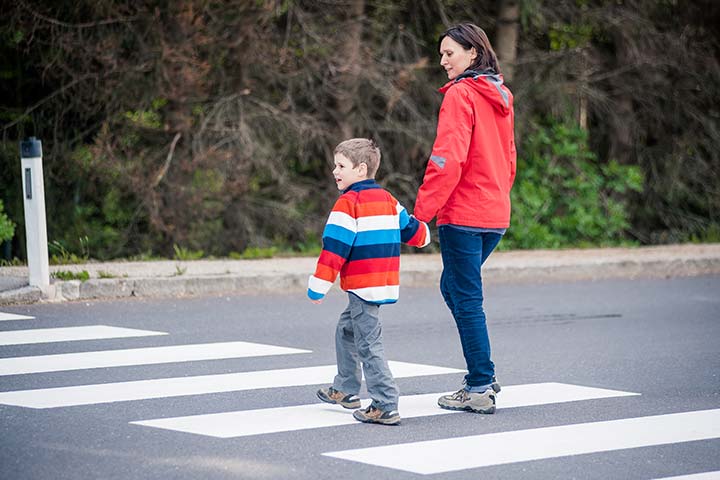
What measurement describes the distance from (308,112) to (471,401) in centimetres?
977

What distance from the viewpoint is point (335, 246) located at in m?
6.01

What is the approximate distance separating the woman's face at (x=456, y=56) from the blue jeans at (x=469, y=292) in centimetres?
90

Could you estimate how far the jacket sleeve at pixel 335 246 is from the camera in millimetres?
5988

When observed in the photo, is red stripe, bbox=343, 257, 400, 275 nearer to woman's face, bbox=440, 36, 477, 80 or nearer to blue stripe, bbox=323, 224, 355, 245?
blue stripe, bbox=323, 224, 355, 245

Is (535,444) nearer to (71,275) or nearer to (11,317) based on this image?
(11,317)

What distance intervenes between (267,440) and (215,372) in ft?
5.96

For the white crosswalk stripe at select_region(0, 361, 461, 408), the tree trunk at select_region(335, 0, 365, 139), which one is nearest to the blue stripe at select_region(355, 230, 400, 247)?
the white crosswalk stripe at select_region(0, 361, 461, 408)

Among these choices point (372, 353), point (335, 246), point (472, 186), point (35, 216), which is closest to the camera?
point (335, 246)

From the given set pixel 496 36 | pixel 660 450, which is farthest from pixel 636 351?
pixel 496 36

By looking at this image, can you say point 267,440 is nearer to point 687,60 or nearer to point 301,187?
point 301,187

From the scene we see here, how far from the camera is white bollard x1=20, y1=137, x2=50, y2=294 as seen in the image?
996 centimetres

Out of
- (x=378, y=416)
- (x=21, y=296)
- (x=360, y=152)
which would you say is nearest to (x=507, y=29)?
(x=21, y=296)

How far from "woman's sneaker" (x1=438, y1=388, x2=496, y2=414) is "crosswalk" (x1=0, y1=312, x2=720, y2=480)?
55 millimetres

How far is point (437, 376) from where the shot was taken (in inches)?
298
